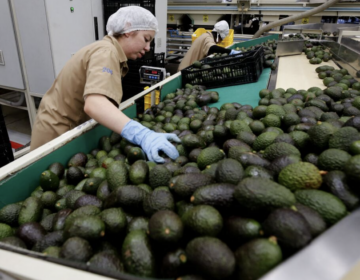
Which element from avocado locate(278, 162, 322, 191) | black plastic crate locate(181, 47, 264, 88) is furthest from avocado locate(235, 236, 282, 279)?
black plastic crate locate(181, 47, 264, 88)

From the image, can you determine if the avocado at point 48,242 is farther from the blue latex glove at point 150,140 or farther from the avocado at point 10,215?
the blue latex glove at point 150,140

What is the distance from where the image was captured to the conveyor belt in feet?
12.4

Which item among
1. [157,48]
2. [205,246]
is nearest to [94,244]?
[205,246]

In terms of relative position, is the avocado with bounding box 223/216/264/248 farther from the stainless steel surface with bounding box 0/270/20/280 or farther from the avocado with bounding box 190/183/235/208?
the stainless steel surface with bounding box 0/270/20/280

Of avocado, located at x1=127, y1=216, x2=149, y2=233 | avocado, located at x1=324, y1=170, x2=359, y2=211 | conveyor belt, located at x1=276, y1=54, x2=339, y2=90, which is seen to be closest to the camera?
avocado, located at x1=324, y1=170, x2=359, y2=211

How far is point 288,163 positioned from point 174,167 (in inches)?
28.4

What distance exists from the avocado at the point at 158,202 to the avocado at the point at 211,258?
0.30 metres

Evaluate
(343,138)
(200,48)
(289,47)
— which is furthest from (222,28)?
(343,138)

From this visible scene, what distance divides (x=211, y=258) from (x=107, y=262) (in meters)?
0.40

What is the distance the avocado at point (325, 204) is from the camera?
1019 mm

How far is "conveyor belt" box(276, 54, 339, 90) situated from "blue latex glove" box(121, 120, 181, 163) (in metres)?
2.36

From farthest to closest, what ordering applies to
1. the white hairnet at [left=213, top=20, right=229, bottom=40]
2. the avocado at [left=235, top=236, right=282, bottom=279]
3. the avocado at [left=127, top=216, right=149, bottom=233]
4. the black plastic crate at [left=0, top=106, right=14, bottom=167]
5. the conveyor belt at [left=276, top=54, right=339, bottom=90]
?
1. the white hairnet at [left=213, top=20, right=229, bottom=40]
2. the conveyor belt at [left=276, top=54, right=339, bottom=90]
3. the black plastic crate at [left=0, top=106, right=14, bottom=167]
4. the avocado at [left=127, top=216, right=149, bottom=233]
5. the avocado at [left=235, top=236, right=282, bottom=279]

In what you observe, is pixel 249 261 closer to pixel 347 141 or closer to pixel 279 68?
pixel 347 141

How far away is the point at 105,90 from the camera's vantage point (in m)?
2.16
